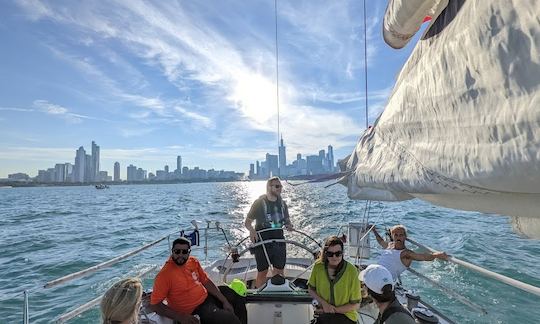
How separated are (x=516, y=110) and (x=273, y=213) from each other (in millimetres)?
3849

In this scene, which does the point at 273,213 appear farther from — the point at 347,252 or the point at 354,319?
the point at 354,319

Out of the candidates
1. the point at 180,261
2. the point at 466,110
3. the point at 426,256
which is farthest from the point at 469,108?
the point at 426,256

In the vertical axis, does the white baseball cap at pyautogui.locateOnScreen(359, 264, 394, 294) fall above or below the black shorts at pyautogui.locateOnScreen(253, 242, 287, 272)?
above

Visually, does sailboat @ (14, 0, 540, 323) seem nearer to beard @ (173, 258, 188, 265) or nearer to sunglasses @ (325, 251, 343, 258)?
sunglasses @ (325, 251, 343, 258)

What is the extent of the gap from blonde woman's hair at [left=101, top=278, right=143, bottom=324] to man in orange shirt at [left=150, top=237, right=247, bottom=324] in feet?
4.87

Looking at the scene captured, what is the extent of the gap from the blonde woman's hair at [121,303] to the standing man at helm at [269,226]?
2.63 metres

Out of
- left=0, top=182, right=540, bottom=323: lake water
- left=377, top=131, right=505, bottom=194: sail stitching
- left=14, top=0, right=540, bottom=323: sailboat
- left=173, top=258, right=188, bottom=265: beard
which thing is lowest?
left=0, top=182, right=540, bottom=323: lake water

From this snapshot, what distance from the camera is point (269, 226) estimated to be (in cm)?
477

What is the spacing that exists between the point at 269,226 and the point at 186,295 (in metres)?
1.58

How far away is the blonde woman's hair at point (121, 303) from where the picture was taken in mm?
1864

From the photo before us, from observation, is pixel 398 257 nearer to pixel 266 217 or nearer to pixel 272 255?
pixel 272 255

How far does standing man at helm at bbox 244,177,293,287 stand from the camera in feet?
15.0

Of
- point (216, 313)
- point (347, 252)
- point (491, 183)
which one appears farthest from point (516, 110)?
point (347, 252)

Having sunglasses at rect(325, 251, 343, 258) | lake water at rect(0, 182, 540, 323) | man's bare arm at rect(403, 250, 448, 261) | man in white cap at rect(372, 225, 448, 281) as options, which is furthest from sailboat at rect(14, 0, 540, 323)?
lake water at rect(0, 182, 540, 323)
